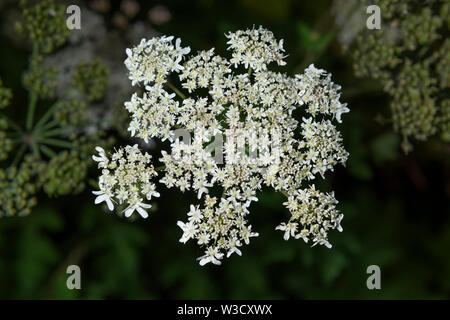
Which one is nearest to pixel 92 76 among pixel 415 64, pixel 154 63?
pixel 154 63

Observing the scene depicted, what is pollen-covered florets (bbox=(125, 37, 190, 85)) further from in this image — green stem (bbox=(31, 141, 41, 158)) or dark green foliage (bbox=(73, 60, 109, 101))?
green stem (bbox=(31, 141, 41, 158))

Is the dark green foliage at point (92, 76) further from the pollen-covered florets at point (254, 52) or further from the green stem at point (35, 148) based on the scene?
the pollen-covered florets at point (254, 52)

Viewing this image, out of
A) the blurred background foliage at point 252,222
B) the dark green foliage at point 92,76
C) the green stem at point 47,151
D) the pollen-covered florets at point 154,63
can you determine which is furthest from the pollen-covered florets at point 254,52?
the green stem at point 47,151

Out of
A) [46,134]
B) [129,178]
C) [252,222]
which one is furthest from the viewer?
[252,222]

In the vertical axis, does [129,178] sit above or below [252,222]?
below

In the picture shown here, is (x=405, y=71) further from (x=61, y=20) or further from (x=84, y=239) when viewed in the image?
(x=84, y=239)

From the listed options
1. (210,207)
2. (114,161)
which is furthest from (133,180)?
(210,207)

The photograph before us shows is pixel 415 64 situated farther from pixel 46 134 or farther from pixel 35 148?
pixel 35 148
